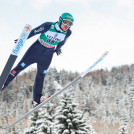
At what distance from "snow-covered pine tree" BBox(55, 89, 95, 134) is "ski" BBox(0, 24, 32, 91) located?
11.6 meters

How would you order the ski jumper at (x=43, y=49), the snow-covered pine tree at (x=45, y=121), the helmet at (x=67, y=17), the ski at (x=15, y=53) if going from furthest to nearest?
1. the snow-covered pine tree at (x=45, y=121)
2. the ski jumper at (x=43, y=49)
3. the helmet at (x=67, y=17)
4. the ski at (x=15, y=53)

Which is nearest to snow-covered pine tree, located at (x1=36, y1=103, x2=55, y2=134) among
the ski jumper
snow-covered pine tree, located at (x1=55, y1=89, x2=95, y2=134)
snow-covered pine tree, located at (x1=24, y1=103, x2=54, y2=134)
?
snow-covered pine tree, located at (x1=24, y1=103, x2=54, y2=134)

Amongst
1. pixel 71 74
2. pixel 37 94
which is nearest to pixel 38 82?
pixel 37 94

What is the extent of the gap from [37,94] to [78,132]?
10614 mm

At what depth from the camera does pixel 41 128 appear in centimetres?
1850

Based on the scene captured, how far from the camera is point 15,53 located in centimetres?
503

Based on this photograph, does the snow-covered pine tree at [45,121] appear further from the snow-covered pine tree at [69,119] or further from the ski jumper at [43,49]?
the ski jumper at [43,49]

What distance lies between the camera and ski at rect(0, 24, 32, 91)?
16.4 ft

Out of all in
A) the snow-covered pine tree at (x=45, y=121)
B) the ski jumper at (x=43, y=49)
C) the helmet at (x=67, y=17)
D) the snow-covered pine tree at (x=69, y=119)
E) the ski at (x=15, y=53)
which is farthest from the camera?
the snow-covered pine tree at (x=45, y=121)

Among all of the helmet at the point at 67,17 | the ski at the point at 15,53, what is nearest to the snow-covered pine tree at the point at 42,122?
the ski at the point at 15,53

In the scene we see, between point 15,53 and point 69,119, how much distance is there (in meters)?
12.1

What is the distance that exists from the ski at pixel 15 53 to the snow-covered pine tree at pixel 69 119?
11.6 metres

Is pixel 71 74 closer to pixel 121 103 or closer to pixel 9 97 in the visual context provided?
pixel 9 97

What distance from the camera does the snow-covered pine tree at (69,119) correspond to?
1623 centimetres
